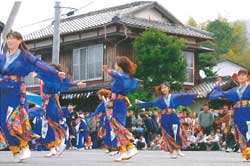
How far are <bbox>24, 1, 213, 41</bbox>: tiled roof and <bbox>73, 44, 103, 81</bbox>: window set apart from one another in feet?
3.80

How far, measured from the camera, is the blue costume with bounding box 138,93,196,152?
13.5 m

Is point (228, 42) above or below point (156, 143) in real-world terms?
above

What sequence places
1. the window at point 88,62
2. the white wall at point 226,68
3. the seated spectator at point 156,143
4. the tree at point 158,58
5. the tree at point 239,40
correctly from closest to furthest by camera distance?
the seated spectator at point 156,143
the tree at point 158,58
the window at point 88,62
the white wall at point 226,68
the tree at point 239,40

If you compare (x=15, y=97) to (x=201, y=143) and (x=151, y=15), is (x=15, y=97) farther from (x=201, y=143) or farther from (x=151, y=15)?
(x=151, y=15)

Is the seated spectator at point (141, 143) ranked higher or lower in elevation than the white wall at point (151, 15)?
lower

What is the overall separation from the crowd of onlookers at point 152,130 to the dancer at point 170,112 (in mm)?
7701

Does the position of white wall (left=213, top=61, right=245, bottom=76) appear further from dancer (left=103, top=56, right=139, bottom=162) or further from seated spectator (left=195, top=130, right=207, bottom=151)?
dancer (left=103, top=56, right=139, bottom=162)

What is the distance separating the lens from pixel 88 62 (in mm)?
31484

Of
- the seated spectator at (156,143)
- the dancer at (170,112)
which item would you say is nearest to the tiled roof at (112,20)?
the seated spectator at (156,143)

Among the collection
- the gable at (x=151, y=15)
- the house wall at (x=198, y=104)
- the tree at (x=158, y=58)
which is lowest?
the house wall at (x=198, y=104)

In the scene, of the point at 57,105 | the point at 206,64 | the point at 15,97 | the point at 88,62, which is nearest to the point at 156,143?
the point at 88,62

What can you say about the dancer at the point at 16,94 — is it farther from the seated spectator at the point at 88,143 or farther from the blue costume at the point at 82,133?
the seated spectator at the point at 88,143

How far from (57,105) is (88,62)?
18552 millimetres

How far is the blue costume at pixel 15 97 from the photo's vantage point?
926cm
